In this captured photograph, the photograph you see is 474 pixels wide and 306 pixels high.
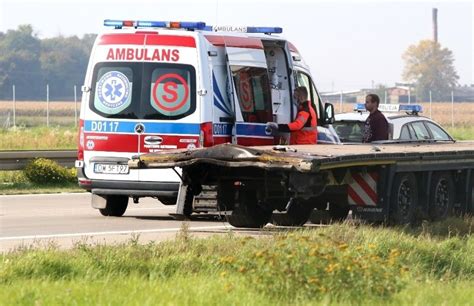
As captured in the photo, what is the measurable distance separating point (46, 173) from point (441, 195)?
9962 millimetres

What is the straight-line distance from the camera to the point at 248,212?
1789cm

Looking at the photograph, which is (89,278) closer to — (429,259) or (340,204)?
(429,259)

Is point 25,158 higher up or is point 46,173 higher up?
point 25,158

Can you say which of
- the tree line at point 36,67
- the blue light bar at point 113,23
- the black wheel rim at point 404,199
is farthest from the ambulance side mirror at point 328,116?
the tree line at point 36,67

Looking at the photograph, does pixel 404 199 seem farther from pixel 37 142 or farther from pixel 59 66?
pixel 59 66

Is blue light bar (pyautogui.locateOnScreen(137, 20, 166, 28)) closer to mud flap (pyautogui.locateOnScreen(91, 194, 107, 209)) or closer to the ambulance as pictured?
the ambulance

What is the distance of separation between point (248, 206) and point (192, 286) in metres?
6.72

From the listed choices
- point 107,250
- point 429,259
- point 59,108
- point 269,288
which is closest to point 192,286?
point 269,288

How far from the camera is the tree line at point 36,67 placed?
102312 mm

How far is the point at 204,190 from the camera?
1750 centimetres

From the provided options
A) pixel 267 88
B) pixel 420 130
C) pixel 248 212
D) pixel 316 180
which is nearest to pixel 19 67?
pixel 420 130

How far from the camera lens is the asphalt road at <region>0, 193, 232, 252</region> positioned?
653 inches

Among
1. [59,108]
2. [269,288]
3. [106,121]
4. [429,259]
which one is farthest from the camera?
[59,108]

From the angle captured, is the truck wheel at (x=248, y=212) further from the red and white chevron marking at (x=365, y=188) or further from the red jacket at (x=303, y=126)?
the red jacket at (x=303, y=126)
